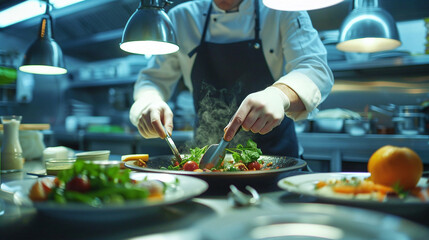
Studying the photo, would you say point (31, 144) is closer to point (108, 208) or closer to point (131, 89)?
point (108, 208)

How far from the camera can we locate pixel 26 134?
73.4 inches

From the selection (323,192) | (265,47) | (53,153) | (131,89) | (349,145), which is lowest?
(349,145)

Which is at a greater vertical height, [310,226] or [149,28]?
[149,28]

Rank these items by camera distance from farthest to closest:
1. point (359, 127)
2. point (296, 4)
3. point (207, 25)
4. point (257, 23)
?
point (359, 127) < point (207, 25) < point (257, 23) < point (296, 4)

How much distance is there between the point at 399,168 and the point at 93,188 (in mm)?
694

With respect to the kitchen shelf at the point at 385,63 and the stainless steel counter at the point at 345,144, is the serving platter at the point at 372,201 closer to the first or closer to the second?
the stainless steel counter at the point at 345,144

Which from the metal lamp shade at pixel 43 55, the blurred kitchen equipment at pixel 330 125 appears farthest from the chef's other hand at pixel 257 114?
the blurred kitchen equipment at pixel 330 125

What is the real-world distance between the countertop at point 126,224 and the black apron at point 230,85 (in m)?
0.96

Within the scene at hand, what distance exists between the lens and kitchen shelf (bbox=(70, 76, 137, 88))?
4.71 meters

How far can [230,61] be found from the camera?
184cm

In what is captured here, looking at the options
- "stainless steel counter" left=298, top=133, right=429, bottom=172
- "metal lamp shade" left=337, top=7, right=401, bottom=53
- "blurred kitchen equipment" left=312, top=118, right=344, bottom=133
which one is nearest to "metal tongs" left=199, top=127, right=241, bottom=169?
"metal lamp shade" left=337, top=7, right=401, bottom=53

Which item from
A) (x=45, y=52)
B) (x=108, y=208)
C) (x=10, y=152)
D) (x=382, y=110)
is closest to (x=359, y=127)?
(x=382, y=110)

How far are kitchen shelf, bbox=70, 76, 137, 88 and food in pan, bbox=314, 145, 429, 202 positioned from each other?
413 centimetres

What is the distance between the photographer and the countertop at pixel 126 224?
60 centimetres
